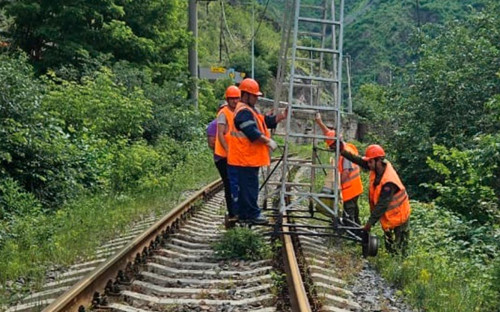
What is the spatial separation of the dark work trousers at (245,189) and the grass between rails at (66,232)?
1.83m

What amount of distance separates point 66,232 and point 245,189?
237 cm

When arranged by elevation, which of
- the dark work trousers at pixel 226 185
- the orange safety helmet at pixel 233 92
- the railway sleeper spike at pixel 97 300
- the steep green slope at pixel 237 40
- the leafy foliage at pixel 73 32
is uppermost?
the steep green slope at pixel 237 40

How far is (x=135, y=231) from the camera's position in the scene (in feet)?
24.6

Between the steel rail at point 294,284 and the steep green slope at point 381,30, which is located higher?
the steep green slope at point 381,30

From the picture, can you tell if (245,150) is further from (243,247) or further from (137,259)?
(137,259)

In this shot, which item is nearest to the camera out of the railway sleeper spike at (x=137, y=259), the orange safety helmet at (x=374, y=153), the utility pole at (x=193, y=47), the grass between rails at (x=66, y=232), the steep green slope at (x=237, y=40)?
the grass between rails at (x=66, y=232)

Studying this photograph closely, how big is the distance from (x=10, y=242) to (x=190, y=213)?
3.21 m

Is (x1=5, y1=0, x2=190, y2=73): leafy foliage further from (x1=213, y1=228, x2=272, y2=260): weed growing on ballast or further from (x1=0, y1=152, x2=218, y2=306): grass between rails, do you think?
(x1=213, y1=228, x2=272, y2=260): weed growing on ballast

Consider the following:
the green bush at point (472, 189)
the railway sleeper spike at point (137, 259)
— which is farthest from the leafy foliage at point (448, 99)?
the railway sleeper spike at point (137, 259)

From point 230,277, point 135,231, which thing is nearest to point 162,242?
point 135,231

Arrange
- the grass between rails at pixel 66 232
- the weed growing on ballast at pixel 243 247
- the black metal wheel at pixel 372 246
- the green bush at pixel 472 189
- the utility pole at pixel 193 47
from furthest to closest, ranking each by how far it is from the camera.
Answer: the utility pole at pixel 193 47 → the green bush at pixel 472 189 → the black metal wheel at pixel 372 246 → the weed growing on ballast at pixel 243 247 → the grass between rails at pixel 66 232

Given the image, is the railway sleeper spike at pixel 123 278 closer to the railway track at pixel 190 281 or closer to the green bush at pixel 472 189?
the railway track at pixel 190 281

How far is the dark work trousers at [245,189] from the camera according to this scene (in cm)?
658

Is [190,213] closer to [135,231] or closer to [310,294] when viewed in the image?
[135,231]
